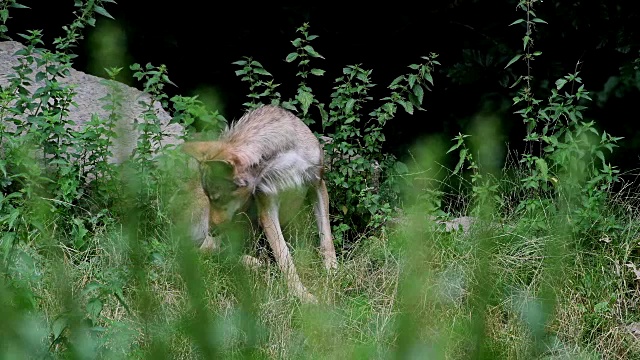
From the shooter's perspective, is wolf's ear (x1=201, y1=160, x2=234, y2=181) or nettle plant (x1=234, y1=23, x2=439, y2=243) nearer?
wolf's ear (x1=201, y1=160, x2=234, y2=181)

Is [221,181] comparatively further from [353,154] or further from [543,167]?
[543,167]

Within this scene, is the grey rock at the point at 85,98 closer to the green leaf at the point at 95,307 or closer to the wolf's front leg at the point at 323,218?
the wolf's front leg at the point at 323,218

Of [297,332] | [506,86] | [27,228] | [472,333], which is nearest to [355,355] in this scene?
[472,333]

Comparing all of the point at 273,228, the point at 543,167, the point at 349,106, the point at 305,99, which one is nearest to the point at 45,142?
the point at 273,228

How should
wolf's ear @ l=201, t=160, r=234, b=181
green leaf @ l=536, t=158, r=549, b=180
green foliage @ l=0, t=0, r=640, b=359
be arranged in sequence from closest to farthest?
green foliage @ l=0, t=0, r=640, b=359 < wolf's ear @ l=201, t=160, r=234, b=181 < green leaf @ l=536, t=158, r=549, b=180

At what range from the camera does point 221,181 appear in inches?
252

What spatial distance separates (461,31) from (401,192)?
8.80 ft

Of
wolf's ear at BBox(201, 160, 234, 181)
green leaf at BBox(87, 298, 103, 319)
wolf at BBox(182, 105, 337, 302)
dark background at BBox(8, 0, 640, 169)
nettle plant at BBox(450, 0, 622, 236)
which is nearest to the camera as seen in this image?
green leaf at BBox(87, 298, 103, 319)

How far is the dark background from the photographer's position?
876 cm

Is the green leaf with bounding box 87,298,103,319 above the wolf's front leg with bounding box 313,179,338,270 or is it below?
above

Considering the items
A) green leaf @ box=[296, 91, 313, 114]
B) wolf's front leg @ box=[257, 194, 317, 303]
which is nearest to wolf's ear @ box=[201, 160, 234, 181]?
wolf's front leg @ box=[257, 194, 317, 303]

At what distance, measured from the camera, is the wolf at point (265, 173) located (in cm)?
642

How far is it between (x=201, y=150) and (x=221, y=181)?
0.23 meters

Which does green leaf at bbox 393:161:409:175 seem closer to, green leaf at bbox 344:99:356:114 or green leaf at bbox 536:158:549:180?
green leaf at bbox 344:99:356:114
